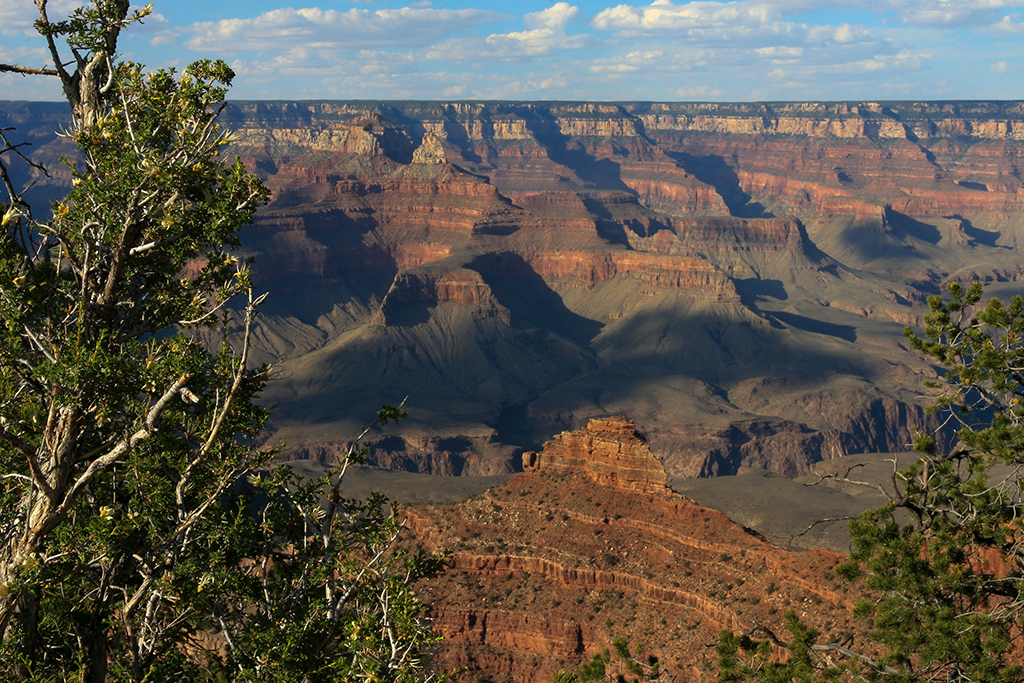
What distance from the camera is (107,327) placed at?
1531 centimetres

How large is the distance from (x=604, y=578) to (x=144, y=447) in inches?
1311

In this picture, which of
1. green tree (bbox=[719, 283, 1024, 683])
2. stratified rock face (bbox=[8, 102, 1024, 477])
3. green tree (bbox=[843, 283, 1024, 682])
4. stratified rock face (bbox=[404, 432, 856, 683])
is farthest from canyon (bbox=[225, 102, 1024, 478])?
green tree (bbox=[843, 283, 1024, 682])

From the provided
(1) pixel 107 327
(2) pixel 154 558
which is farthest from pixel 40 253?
(2) pixel 154 558

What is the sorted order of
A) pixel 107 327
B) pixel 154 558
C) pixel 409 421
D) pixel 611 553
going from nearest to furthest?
pixel 154 558
pixel 107 327
pixel 611 553
pixel 409 421

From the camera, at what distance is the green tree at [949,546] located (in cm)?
1784

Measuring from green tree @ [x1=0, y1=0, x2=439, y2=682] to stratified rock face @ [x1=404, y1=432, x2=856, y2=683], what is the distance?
25.7 m

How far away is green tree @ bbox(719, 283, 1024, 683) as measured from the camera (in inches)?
703

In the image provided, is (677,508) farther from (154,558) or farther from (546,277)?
(546,277)

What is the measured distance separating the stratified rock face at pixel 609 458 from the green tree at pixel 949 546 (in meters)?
28.2

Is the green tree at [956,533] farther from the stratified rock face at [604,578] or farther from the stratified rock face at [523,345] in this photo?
the stratified rock face at [523,345]

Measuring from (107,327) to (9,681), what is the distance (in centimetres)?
553

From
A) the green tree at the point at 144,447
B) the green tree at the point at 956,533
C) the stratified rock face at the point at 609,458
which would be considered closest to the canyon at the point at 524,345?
the stratified rock face at the point at 609,458

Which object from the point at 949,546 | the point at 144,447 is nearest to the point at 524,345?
the point at 949,546

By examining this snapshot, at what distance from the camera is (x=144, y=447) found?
14188 millimetres
